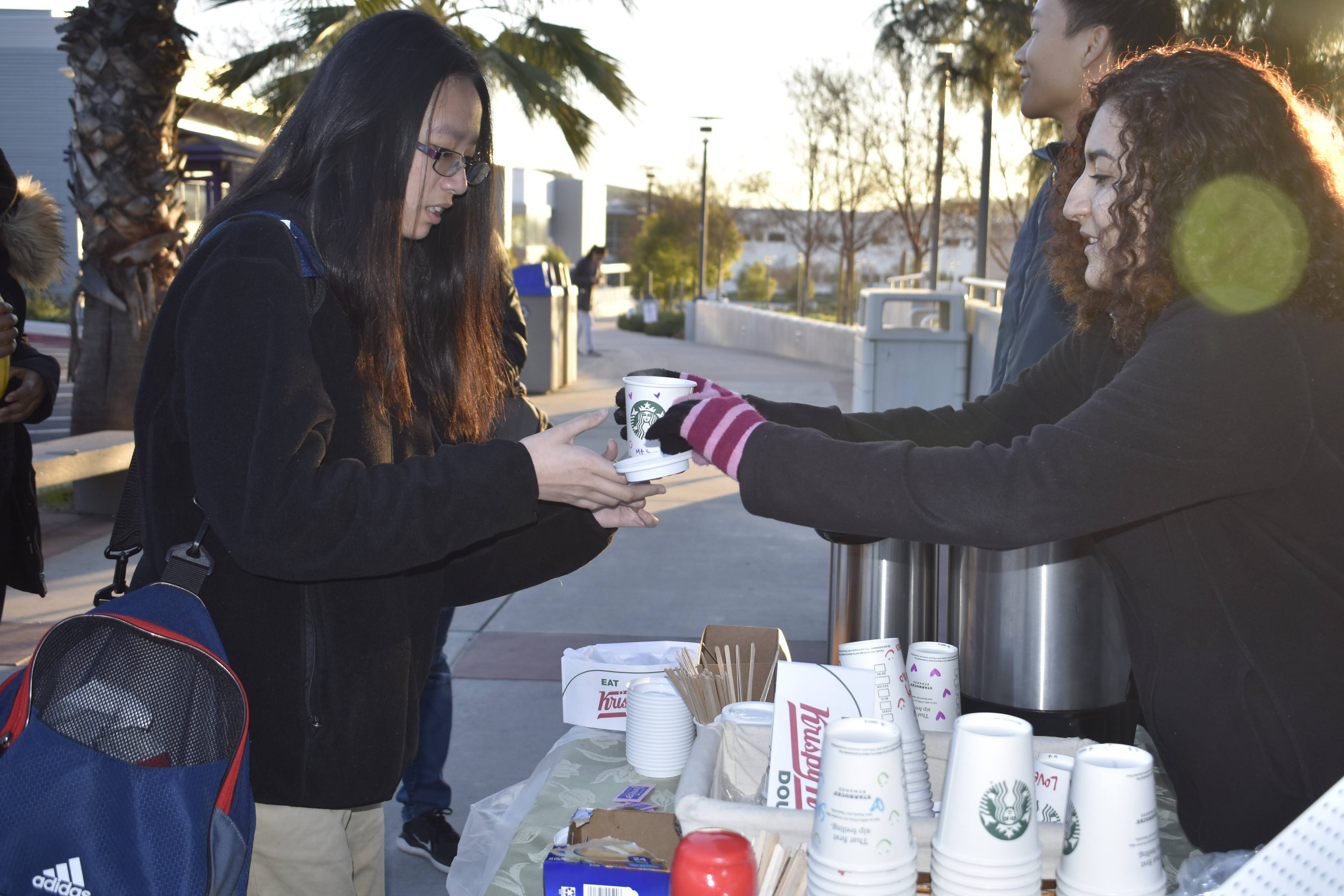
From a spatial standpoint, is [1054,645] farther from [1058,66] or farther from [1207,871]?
[1058,66]

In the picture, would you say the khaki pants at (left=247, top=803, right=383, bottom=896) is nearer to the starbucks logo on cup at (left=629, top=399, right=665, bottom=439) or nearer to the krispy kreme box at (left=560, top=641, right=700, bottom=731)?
the krispy kreme box at (left=560, top=641, right=700, bottom=731)

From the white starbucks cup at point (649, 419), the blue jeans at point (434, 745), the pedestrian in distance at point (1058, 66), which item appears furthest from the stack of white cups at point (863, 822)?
the blue jeans at point (434, 745)

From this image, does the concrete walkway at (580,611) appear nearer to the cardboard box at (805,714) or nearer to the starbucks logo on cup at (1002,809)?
the cardboard box at (805,714)

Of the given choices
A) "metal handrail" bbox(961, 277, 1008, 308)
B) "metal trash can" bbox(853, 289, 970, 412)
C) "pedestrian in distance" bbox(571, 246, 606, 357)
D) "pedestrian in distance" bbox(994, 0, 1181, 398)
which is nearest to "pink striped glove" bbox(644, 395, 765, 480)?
"pedestrian in distance" bbox(994, 0, 1181, 398)

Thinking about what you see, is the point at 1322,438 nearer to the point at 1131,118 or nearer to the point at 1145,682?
the point at 1145,682

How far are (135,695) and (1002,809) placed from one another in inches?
45.2

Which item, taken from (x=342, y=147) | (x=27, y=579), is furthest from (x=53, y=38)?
(x=342, y=147)

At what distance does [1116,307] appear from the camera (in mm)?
1735

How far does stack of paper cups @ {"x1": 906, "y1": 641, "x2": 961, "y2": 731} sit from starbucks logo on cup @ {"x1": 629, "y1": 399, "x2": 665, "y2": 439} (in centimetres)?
66

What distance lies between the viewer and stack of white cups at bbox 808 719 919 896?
1.23 metres

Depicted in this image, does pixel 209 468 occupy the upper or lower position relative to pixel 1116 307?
lower

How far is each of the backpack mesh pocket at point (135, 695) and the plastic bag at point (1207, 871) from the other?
4.27 ft

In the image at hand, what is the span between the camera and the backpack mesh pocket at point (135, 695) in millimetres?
1455

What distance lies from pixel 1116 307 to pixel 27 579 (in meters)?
3.29
